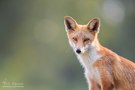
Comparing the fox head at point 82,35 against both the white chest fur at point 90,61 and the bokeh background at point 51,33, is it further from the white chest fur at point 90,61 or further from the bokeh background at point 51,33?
the bokeh background at point 51,33

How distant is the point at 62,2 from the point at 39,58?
6.75m

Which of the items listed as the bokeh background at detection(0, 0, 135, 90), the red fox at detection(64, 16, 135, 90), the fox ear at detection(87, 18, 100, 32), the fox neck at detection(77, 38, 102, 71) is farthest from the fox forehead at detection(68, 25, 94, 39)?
the bokeh background at detection(0, 0, 135, 90)

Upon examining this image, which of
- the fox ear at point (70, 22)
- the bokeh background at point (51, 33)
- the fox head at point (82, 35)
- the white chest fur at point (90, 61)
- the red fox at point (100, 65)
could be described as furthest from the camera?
the bokeh background at point (51, 33)

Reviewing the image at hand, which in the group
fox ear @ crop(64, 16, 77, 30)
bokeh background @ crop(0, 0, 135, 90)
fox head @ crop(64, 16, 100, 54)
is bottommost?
bokeh background @ crop(0, 0, 135, 90)

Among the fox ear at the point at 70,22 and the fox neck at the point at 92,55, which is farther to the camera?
the fox ear at the point at 70,22

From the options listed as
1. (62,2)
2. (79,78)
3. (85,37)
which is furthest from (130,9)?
(85,37)

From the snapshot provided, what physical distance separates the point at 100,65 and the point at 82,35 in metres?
0.92

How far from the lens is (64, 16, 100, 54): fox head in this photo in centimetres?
1516

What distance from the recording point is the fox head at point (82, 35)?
15157 millimetres

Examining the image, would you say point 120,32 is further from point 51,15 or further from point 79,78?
point 79,78

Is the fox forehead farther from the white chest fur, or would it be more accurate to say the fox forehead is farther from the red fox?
the white chest fur

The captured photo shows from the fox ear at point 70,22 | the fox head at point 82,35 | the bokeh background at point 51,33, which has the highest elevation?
the fox ear at point 70,22

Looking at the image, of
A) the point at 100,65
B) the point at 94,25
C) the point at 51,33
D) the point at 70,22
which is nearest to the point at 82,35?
the point at 94,25


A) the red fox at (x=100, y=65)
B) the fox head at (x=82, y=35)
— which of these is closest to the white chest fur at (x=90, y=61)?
the red fox at (x=100, y=65)
